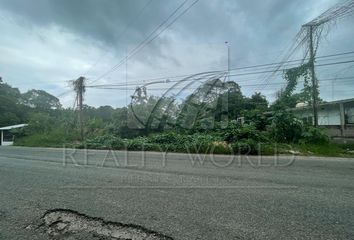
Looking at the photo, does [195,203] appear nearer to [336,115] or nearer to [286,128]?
[286,128]

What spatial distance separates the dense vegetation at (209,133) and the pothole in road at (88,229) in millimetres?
10983

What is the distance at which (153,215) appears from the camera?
3.46 m

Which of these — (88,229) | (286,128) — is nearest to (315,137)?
(286,128)

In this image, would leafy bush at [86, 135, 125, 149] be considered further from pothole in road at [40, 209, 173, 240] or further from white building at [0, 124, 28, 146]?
white building at [0, 124, 28, 146]

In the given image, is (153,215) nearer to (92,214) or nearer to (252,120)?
(92,214)

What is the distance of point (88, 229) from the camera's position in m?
3.13

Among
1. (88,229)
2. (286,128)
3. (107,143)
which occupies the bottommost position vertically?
(88,229)

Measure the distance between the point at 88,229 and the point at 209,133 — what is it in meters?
16.5

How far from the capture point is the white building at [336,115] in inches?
807

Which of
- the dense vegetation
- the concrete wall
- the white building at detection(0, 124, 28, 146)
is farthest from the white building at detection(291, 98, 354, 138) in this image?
the white building at detection(0, 124, 28, 146)

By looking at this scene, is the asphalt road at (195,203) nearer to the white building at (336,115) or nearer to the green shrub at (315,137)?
the green shrub at (315,137)

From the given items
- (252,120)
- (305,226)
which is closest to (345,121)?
(252,120)

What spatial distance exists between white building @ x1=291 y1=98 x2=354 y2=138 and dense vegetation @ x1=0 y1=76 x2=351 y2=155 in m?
5.79

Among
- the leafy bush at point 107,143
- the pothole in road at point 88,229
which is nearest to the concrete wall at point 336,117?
the leafy bush at point 107,143
